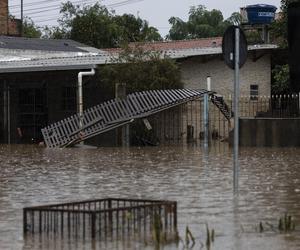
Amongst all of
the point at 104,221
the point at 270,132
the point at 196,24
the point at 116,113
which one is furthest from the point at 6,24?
the point at 104,221

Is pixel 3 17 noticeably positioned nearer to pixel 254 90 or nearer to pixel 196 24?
pixel 254 90

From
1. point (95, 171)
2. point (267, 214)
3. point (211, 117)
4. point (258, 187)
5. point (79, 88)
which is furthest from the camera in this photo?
point (211, 117)

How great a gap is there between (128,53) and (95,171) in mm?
16145

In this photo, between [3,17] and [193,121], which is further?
[3,17]

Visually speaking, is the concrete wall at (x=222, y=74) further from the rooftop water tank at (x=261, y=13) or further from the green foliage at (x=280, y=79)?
the rooftop water tank at (x=261, y=13)

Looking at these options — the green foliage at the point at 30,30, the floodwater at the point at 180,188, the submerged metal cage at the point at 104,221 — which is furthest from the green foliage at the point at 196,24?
the submerged metal cage at the point at 104,221

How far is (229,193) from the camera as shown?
13.6 metres

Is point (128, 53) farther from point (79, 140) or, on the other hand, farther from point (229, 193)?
point (229, 193)

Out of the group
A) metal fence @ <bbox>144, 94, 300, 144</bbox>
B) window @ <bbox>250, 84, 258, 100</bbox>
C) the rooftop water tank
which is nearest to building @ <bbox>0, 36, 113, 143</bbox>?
metal fence @ <bbox>144, 94, 300, 144</bbox>

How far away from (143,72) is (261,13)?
15.5 m

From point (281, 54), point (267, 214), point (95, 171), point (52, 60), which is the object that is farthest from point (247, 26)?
point (267, 214)

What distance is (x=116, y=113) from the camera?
30.9m

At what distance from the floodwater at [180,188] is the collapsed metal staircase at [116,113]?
428cm

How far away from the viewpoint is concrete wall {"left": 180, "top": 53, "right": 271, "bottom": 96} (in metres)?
37.6
